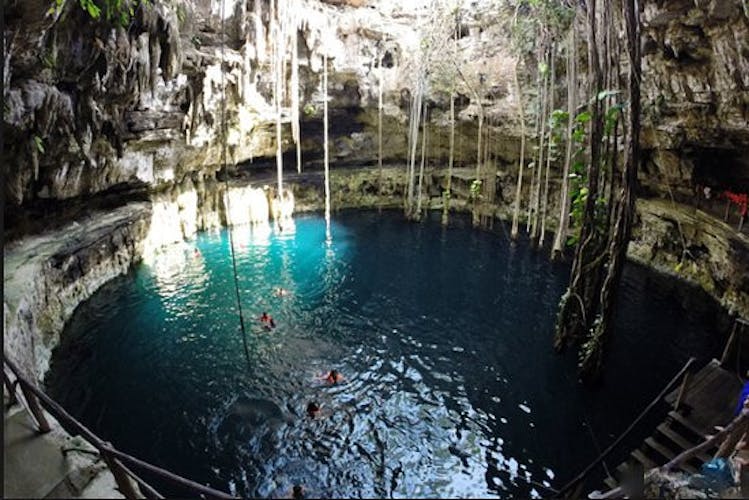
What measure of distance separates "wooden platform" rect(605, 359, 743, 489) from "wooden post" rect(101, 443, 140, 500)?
5685 millimetres

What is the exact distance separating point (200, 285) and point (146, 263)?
2967mm

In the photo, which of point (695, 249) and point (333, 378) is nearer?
point (333, 378)

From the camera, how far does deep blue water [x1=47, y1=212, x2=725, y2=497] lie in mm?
7711

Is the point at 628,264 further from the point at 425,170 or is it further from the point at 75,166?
the point at 75,166

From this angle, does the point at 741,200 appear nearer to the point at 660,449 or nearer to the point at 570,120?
the point at 570,120

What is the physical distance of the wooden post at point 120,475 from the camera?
4.32 meters

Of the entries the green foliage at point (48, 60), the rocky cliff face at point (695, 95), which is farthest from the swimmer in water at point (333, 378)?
the rocky cliff face at point (695, 95)

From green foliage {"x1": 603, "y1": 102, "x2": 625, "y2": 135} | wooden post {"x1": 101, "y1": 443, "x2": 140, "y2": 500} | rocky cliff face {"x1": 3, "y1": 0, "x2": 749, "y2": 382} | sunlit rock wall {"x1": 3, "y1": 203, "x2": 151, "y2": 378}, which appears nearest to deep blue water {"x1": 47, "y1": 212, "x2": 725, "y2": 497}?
sunlit rock wall {"x1": 3, "y1": 203, "x2": 151, "y2": 378}

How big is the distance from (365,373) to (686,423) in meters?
5.76

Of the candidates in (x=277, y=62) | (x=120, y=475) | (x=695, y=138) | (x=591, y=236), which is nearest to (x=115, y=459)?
(x=120, y=475)

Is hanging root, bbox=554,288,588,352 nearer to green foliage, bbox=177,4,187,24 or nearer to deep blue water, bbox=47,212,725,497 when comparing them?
deep blue water, bbox=47,212,725,497

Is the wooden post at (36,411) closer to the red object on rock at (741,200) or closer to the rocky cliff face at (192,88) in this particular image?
the rocky cliff face at (192,88)

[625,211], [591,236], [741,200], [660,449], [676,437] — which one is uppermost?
[625,211]

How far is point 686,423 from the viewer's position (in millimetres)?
6320
